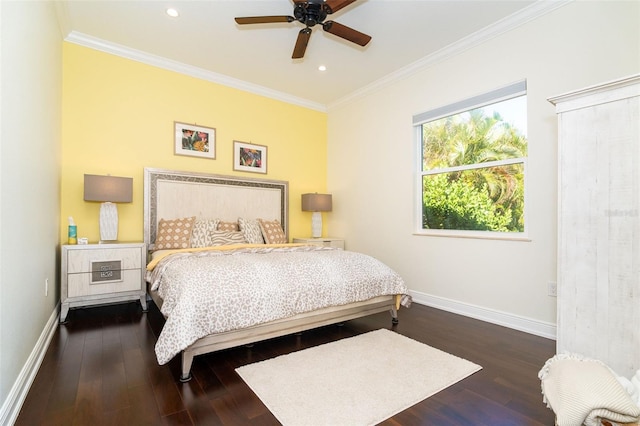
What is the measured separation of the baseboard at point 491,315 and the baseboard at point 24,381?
3.52m

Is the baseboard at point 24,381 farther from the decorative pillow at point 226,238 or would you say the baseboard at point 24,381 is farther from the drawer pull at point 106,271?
the decorative pillow at point 226,238

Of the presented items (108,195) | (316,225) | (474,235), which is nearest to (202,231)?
(108,195)

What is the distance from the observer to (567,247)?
205 cm

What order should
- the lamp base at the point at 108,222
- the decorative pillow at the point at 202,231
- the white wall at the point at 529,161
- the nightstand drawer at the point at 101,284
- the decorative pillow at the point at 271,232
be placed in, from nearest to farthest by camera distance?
1. the white wall at the point at 529,161
2. the nightstand drawer at the point at 101,284
3. the lamp base at the point at 108,222
4. the decorative pillow at the point at 202,231
5. the decorative pillow at the point at 271,232

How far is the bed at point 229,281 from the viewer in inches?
78.3

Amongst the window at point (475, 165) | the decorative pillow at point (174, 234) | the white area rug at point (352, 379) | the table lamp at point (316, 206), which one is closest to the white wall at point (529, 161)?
the window at point (475, 165)

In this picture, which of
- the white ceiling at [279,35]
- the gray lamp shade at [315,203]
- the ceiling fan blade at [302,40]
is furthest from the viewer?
Answer: the gray lamp shade at [315,203]

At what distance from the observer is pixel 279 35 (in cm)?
336

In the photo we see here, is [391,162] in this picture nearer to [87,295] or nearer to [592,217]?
[592,217]

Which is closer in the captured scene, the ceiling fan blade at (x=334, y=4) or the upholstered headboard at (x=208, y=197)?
the ceiling fan blade at (x=334, y=4)

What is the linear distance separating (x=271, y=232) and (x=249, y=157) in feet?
4.07

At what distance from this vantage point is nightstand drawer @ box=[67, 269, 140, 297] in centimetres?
302

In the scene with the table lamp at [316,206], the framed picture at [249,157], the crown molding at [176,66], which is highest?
the crown molding at [176,66]

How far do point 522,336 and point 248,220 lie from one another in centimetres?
336
